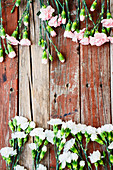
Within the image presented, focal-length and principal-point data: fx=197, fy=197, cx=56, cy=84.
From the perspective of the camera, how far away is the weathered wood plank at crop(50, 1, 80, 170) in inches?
39.3

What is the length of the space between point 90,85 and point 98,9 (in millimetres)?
398

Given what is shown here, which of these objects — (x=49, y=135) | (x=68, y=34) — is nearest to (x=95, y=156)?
(x=49, y=135)

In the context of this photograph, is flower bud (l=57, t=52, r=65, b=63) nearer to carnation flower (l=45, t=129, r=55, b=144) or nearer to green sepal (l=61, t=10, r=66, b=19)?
green sepal (l=61, t=10, r=66, b=19)

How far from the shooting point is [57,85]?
3.34 ft

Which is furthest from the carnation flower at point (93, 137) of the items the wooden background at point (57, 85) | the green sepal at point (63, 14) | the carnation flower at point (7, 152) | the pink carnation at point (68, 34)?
the green sepal at point (63, 14)

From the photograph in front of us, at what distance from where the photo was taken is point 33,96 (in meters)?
1.04

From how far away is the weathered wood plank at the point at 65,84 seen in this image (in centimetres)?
100

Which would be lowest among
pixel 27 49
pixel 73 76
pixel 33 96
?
pixel 33 96

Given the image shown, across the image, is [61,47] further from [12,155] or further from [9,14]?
[12,155]

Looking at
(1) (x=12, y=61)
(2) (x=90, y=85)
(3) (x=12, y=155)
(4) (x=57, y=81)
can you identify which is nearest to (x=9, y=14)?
(1) (x=12, y=61)

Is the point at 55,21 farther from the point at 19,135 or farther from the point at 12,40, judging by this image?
the point at 19,135

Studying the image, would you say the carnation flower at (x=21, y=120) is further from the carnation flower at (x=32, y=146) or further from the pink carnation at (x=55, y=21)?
the pink carnation at (x=55, y=21)

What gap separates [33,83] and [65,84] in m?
0.17

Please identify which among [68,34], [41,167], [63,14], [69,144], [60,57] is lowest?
[41,167]
